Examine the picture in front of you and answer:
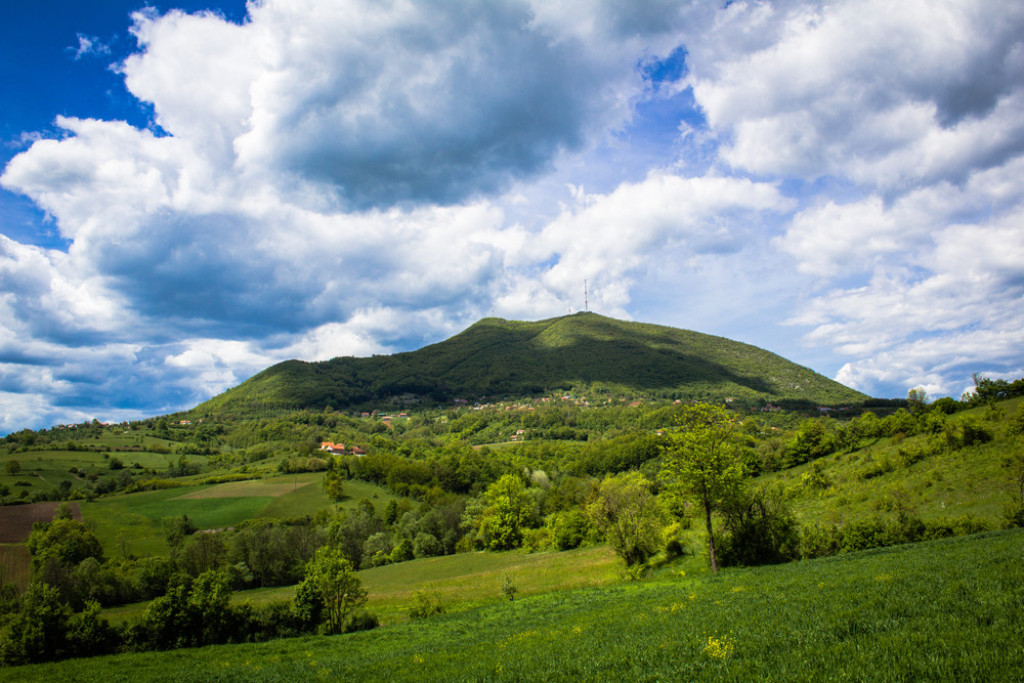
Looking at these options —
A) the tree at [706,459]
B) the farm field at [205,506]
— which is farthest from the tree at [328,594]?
the farm field at [205,506]

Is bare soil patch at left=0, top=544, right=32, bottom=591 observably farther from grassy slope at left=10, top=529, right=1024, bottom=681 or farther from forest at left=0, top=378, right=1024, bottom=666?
grassy slope at left=10, top=529, right=1024, bottom=681

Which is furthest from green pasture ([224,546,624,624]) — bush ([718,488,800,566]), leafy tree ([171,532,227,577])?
bush ([718,488,800,566])

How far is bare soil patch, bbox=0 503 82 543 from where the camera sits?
6906 centimetres

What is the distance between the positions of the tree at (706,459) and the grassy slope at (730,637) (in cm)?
520

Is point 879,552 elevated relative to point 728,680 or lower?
lower

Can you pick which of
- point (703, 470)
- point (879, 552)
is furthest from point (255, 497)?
point (879, 552)

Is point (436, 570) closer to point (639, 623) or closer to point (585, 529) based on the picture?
point (585, 529)

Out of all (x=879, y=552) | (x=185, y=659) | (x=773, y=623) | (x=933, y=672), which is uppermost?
(x=933, y=672)

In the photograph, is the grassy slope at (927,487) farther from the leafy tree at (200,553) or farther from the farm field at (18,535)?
the farm field at (18,535)

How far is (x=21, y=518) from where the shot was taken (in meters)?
72.4

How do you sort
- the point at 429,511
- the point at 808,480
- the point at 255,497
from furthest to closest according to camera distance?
the point at 255,497
the point at 429,511
the point at 808,480

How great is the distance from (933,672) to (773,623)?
6763 mm

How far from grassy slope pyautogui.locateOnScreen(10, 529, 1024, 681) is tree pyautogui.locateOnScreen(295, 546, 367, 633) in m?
5.14

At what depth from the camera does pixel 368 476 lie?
4985 inches
